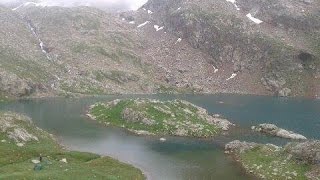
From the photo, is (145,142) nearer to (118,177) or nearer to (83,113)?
(118,177)

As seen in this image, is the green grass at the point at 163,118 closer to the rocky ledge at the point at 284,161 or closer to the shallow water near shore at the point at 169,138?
the shallow water near shore at the point at 169,138

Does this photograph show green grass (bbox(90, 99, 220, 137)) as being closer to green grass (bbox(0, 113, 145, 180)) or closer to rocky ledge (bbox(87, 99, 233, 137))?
rocky ledge (bbox(87, 99, 233, 137))

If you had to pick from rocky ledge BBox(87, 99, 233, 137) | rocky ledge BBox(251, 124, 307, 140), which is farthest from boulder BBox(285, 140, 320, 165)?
rocky ledge BBox(87, 99, 233, 137)

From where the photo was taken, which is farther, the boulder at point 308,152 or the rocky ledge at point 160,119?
the rocky ledge at point 160,119

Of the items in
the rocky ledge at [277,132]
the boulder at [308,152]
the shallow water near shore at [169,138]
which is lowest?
the shallow water near shore at [169,138]

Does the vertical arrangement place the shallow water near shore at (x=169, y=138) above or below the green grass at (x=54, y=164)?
below

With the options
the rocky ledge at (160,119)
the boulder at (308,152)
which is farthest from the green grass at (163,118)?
the boulder at (308,152)

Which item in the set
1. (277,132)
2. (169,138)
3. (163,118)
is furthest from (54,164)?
(277,132)

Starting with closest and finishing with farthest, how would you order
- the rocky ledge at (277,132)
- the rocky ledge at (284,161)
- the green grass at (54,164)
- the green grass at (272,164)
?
the green grass at (54,164) → the rocky ledge at (284,161) → the green grass at (272,164) → the rocky ledge at (277,132)
